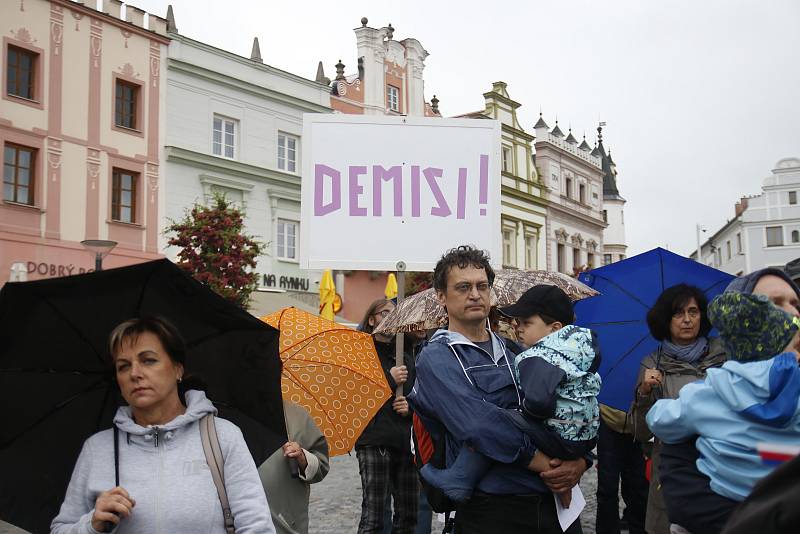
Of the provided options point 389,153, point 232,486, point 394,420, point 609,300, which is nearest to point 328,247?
point 389,153

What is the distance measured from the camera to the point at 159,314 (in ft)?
10.9

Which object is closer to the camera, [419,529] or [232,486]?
[232,486]

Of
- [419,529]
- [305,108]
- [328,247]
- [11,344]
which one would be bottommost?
[419,529]

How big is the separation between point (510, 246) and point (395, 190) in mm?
37489

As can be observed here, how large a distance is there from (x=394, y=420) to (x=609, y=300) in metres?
1.83

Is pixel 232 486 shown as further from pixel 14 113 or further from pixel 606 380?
pixel 14 113

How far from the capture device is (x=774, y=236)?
71.3m

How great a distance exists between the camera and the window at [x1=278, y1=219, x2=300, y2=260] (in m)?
29.8

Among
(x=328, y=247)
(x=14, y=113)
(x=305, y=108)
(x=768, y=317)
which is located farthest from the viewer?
(x=305, y=108)

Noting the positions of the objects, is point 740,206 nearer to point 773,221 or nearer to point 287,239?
point 773,221

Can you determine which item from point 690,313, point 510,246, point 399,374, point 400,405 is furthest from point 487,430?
point 510,246

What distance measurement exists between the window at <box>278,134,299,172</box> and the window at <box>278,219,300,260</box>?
6.39 feet

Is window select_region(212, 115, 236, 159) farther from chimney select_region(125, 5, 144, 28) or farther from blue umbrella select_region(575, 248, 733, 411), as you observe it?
blue umbrella select_region(575, 248, 733, 411)

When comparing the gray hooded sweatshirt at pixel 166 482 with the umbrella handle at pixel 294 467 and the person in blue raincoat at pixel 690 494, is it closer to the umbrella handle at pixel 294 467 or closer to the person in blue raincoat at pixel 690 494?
the umbrella handle at pixel 294 467
